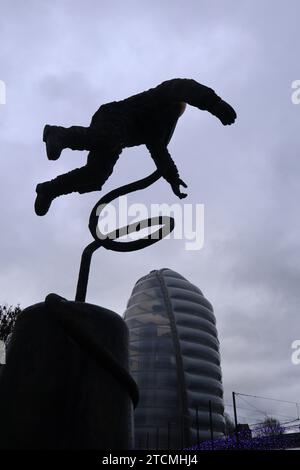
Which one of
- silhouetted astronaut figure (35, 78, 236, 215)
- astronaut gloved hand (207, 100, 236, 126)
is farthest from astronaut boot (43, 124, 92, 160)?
astronaut gloved hand (207, 100, 236, 126)

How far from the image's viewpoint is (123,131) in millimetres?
4066

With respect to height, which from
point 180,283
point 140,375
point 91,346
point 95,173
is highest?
point 180,283

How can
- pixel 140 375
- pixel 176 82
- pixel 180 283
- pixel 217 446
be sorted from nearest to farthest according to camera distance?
pixel 176 82
pixel 217 446
pixel 140 375
pixel 180 283

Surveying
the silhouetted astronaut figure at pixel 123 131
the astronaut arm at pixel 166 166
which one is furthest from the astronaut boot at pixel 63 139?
the astronaut arm at pixel 166 166

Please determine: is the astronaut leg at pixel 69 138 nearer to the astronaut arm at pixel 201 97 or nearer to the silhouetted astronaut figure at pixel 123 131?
the silhouetted astronaut figure at pixel 123 131

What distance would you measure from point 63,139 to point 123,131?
0.69m

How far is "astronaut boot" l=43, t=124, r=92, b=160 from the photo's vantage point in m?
3.62

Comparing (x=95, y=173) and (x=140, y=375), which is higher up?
(x=140, y=375)

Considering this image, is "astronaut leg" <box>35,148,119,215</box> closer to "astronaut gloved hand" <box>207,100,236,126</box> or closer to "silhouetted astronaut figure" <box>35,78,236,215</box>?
"silhouetted astronaut figure" <box>35,78,236,215</box>

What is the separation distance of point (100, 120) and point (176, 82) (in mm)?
857

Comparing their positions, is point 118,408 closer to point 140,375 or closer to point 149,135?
point 149,135

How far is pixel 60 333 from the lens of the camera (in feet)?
9.56
